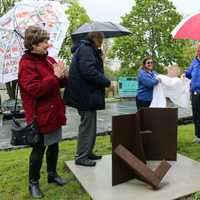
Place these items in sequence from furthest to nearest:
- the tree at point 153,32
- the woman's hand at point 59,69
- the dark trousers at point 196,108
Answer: the tree at point 153,32 → the dark trousers at point 196,108 → the woman's hand at point 59,69

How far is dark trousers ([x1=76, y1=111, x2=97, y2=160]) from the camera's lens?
492cm

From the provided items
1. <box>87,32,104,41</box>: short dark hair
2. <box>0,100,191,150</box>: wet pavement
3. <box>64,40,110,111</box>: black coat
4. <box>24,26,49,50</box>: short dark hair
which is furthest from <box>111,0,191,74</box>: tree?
<box>24,26,49,50</box>: short dark hair

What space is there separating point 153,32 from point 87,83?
2745cm

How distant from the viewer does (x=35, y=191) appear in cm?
432

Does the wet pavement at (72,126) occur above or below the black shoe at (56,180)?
below

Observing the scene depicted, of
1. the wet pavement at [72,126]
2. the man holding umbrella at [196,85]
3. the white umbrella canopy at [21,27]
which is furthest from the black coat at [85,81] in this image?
the wet pavement at [72,126]

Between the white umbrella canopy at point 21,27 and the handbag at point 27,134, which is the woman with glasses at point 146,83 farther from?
the handbag at point 27,134

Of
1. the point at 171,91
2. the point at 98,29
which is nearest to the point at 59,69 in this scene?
the point at 98,29

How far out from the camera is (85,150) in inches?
200

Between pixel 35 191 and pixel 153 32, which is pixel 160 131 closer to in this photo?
pixel 35 191

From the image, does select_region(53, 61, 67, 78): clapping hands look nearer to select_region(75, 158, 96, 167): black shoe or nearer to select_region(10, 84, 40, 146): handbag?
select_region(10, 84, 40, 146): handbag

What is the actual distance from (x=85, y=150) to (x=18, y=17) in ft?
6.11

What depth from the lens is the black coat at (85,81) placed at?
185 inches

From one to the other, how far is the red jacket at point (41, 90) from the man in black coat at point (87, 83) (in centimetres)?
61
